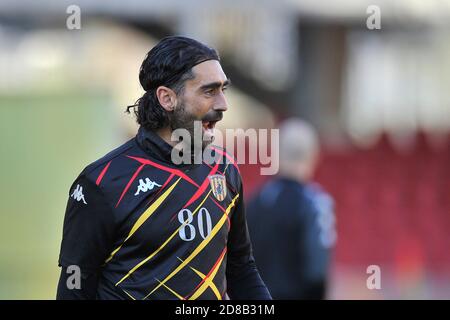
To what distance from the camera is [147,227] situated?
381cm

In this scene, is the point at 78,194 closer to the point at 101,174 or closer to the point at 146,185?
the point at 101,174

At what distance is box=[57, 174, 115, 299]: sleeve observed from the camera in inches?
149

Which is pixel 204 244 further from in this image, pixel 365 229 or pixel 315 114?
pixel 315 114

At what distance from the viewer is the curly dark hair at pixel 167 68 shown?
3971 mm

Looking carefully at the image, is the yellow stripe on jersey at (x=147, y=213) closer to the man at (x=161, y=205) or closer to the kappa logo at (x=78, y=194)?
the man at (x=161, y=205)

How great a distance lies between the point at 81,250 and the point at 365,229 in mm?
9880

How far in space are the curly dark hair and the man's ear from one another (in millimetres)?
17

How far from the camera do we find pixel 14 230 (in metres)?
9.80

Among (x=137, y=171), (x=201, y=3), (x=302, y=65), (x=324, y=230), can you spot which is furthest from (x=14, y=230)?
(x=302, y=65)

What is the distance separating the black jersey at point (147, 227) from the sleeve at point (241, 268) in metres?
0.16

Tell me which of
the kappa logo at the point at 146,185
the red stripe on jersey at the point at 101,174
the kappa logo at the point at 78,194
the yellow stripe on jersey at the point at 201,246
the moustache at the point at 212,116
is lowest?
the yellow stripe on jersey at the point at 201,246
